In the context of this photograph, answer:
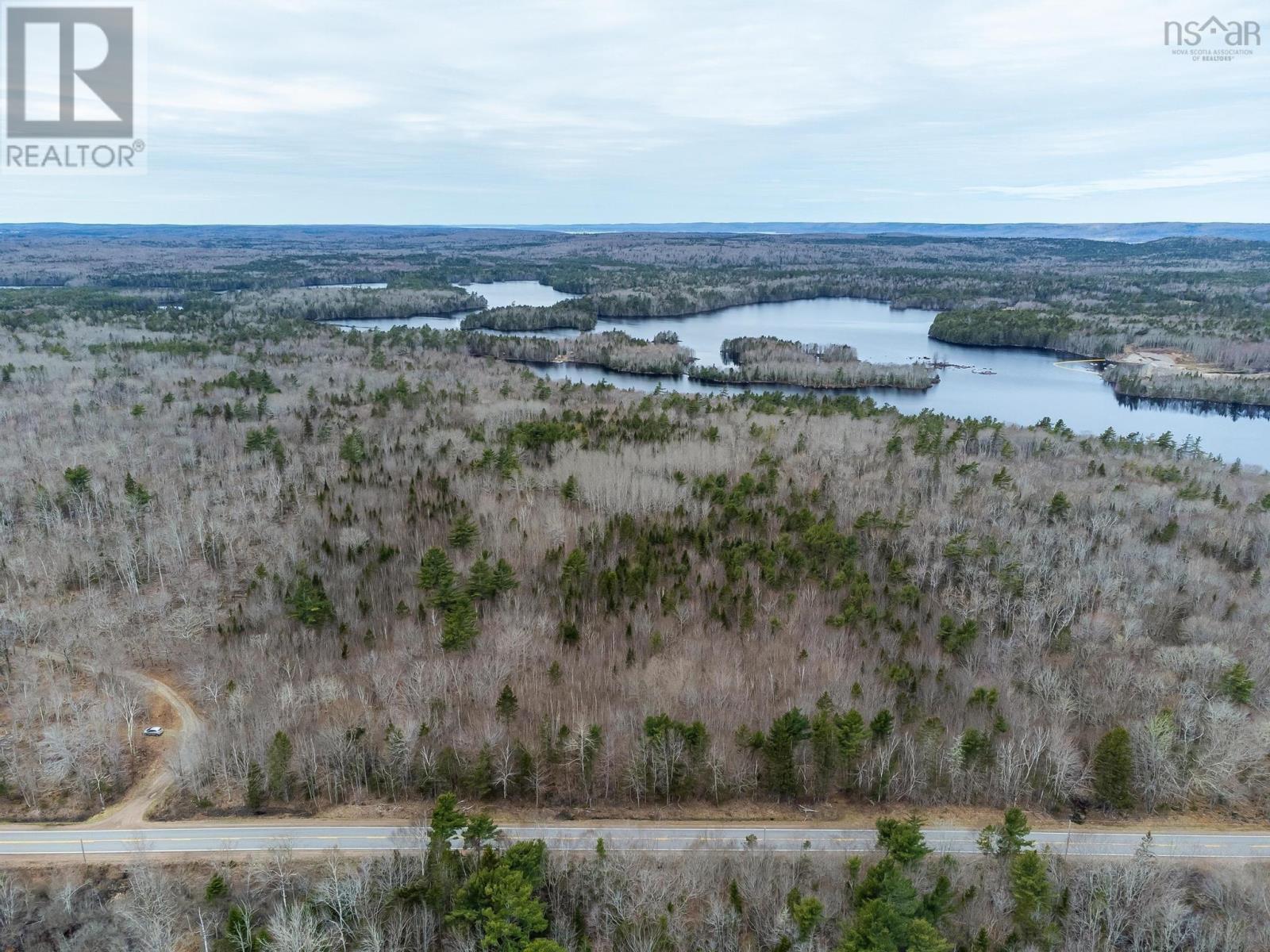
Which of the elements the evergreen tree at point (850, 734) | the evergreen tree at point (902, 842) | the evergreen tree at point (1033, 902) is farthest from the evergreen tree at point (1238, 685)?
the evergreen tree at point (902, 842)

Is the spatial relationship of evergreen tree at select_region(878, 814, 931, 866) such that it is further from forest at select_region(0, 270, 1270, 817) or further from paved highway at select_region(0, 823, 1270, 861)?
forest at select_region(0, 270, 1270, 817)

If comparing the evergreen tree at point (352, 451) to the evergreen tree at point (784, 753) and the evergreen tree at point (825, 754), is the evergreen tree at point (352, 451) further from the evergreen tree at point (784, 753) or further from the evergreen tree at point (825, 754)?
the evergreen tree at point (825, 754)

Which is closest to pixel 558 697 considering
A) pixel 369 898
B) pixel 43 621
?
pixel 369 898

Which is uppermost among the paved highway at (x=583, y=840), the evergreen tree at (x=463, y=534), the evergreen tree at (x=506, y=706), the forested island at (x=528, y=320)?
the forested island at (x=528, y=320)

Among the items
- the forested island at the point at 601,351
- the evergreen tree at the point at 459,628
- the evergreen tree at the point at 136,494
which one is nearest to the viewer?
the evergreen tree at the point at 459,628

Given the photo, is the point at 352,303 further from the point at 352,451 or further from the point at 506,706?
the point at 506,706

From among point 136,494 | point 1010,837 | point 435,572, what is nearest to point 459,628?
point 435,572
